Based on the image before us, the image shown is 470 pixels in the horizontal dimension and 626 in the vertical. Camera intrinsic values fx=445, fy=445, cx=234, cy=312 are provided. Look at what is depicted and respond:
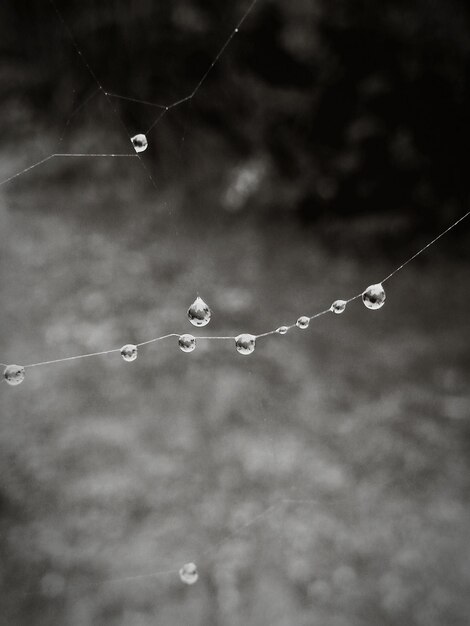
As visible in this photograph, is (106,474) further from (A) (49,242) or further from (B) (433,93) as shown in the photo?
(B) (433,93)

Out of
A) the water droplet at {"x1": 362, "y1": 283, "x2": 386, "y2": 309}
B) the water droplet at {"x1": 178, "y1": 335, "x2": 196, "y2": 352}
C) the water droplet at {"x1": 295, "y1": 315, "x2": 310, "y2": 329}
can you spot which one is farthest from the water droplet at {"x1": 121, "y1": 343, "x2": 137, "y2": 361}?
the water droplet at {"x1": 362, "y1": 283, "x2": 386, "y2": 309}

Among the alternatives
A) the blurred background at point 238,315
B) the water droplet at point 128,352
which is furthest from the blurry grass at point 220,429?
the water droplet at point 128,352

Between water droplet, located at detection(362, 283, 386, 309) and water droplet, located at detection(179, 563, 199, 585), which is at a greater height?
water droplet, located at detection(362, 283, 386, 309)

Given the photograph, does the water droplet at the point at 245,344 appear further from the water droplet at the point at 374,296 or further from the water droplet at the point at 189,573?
the water droplet at the point at 189,573

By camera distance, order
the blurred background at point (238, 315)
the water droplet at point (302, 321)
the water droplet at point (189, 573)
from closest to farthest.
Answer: the blurred background at point (238, 315) → the water droplet at point (302, 321) → the water droplet at point (189, 573)

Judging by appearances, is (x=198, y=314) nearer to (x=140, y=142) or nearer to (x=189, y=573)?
(x=140, y=142)

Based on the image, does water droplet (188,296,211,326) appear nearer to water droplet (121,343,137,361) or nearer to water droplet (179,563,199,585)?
water droplet (121,343,137,361)
